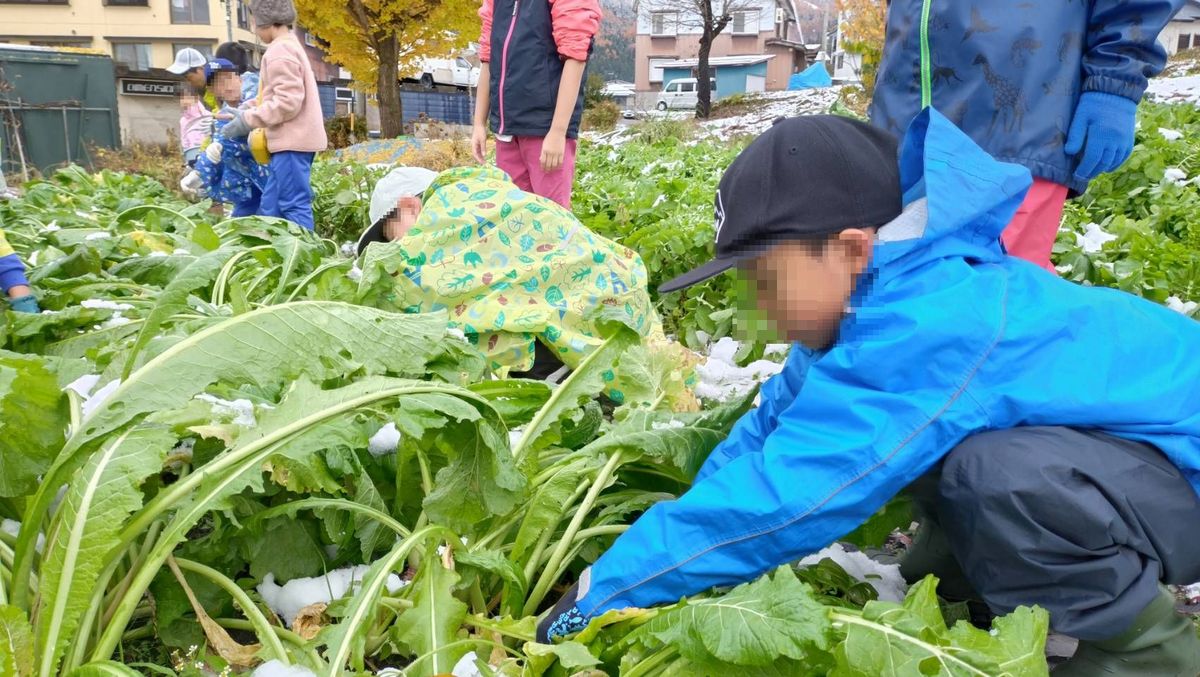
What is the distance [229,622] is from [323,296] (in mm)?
1289

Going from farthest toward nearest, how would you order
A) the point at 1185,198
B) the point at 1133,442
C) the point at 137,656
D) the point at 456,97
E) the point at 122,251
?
the point at 456,97
the point at 1185,198
the point at 122,251
the point at 137,656
the point at 1133,442

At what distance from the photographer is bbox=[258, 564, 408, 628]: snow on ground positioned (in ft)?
6.20

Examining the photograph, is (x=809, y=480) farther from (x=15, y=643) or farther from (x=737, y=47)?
(x=737, y=47)

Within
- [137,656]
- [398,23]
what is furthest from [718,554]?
[398,23]

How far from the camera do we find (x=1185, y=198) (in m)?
5.06

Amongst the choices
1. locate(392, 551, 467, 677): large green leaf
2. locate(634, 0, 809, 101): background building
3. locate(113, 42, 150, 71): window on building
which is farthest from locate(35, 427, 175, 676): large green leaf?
locate(634, 0, 809, 101): background building

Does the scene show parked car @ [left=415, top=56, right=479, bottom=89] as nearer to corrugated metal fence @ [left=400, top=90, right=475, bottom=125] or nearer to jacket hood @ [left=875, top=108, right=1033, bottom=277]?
corrugated metal fence @ [left=400, top=90, right=475, bottom=125]

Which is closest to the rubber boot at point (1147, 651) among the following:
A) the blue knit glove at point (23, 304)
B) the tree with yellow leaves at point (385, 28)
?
the blue knit glove at point (23, 304)

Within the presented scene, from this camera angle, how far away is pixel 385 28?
22812 mm

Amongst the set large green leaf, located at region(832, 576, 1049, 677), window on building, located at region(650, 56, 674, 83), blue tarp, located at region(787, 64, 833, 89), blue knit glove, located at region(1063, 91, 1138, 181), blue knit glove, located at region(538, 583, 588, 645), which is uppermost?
window on building, located at region(650, 56, 674, 83)

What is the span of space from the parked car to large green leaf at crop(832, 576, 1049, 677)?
42.3m

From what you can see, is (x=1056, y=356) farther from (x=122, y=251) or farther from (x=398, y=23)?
(x=398, y=23)

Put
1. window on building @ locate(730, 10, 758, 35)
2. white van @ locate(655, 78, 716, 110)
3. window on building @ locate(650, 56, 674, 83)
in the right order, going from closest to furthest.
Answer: white van @ locate(655, 78, 716, 110)
window on building @ locate(650, 56, 674, 83)
window on building @ locate(730, 10, 758, 35)

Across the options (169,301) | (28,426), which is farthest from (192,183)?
(28,426)
